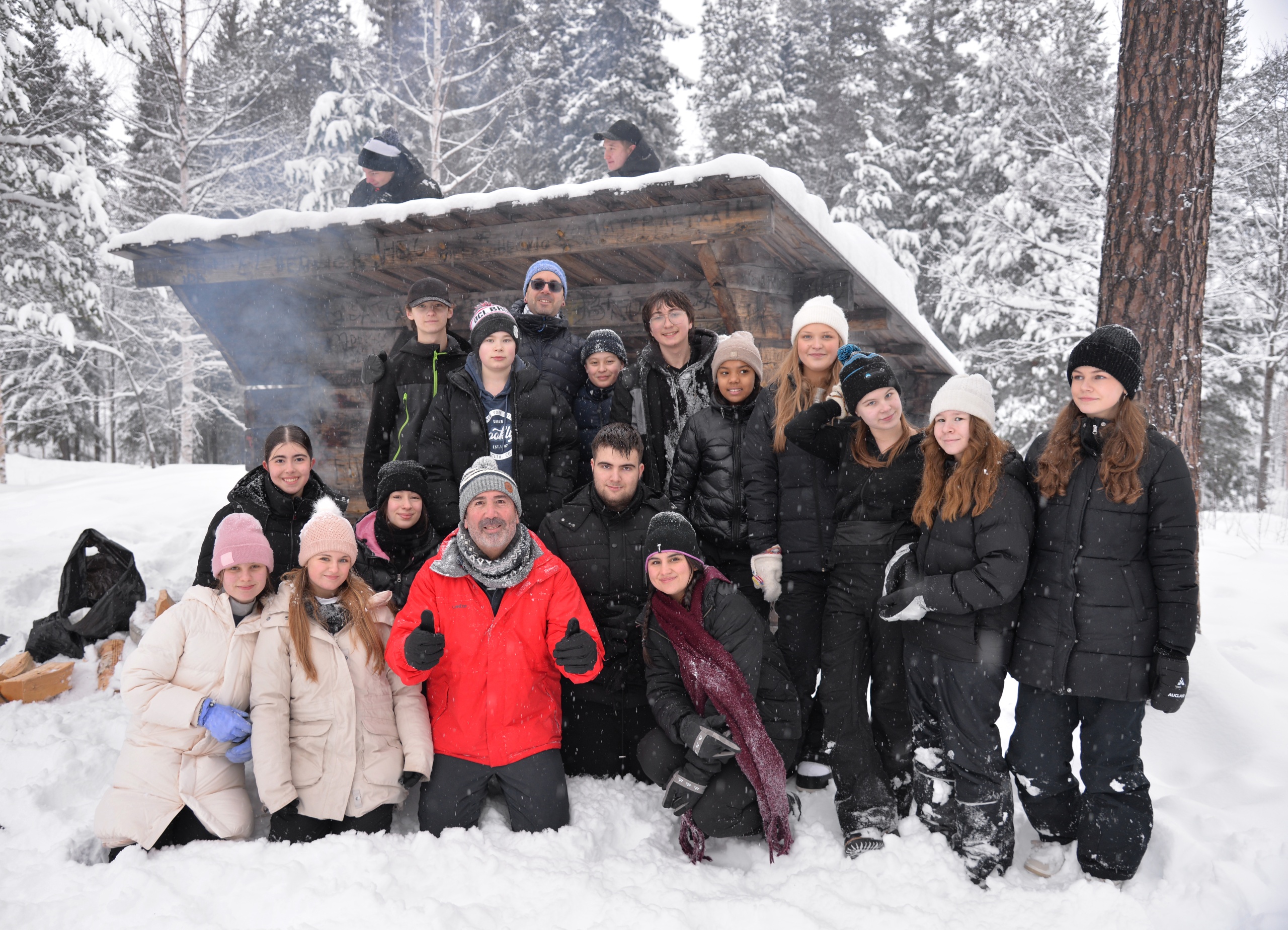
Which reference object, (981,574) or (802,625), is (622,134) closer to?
(802,625)

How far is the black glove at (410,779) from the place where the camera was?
3.26 metres

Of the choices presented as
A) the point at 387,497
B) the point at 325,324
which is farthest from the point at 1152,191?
the point at 325,324

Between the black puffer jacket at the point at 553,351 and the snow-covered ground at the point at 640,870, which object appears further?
the black puffer jacket at the point at 553,351

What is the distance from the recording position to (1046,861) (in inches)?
111

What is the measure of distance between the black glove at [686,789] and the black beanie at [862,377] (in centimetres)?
172

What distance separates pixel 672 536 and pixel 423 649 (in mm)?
1182

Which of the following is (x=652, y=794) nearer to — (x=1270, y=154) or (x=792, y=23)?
(x=1270, y=154)

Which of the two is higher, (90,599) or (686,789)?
(90,599)

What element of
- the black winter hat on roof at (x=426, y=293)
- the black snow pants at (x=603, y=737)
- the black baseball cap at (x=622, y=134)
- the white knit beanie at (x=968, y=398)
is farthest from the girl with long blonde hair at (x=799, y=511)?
the black baseball cap at (x=622, y=134)

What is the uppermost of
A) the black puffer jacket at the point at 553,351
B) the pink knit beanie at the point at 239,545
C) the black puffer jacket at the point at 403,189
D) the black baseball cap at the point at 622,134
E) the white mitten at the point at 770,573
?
the black baseball cap at the point at 622,134

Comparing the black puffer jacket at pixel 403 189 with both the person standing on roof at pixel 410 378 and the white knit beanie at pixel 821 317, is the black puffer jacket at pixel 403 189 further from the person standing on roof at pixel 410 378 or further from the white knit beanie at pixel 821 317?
the white knit beanie at pixel 821 317

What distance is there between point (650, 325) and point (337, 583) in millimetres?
2080

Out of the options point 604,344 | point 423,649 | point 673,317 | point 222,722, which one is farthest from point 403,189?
point 222,722

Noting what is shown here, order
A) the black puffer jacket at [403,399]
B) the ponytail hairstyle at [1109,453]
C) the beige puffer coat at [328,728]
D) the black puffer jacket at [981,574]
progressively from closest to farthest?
the ponytail hairstyle at [1109,453] → the black puffer jacket at [981,574] → the beige puffer coat at [328,728] → the black puffer jacket at [403,399]
